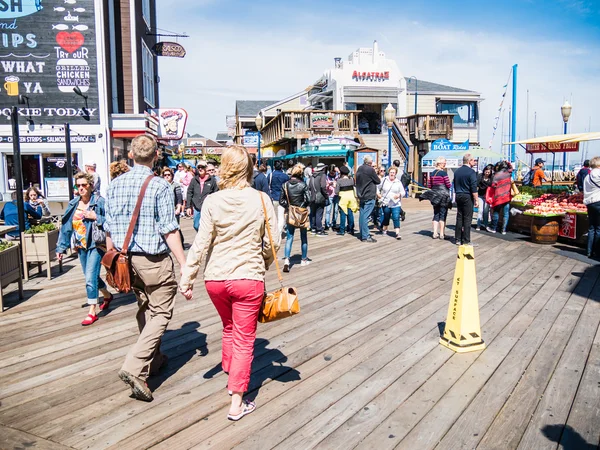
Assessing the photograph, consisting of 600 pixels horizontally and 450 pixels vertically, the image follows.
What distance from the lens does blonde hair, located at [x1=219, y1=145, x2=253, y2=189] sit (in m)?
3.10

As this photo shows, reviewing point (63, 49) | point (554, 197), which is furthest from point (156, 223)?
point (63, 49)

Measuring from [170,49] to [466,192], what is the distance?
1725 centimetres

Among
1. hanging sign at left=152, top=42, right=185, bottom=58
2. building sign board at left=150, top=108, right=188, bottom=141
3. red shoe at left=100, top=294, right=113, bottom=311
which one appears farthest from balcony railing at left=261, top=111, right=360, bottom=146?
red shoe at left=100, top=294, right=113, bottom=311

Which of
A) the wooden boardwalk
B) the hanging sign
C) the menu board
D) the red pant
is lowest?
the wooden boardwalk

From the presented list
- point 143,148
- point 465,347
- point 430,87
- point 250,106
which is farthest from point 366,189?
point 250,106

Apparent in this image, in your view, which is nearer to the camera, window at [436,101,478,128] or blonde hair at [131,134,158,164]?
blonde hair at [131,134,158,164]

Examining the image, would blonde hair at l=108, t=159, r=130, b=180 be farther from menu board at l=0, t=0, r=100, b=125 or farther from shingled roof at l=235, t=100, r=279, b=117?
shingled roof at l=235, t=100, r=279, b=117

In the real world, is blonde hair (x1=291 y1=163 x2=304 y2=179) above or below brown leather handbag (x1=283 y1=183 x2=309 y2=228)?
above

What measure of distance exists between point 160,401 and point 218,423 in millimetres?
559

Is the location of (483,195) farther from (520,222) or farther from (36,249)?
(36,249)

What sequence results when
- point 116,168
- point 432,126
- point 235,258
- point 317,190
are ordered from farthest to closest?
point 432,126
point 317,190
point 116,168
point 235,258

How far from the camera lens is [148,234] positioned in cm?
344

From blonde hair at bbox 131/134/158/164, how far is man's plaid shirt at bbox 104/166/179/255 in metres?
0.07

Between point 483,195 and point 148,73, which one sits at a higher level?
point 148,73
